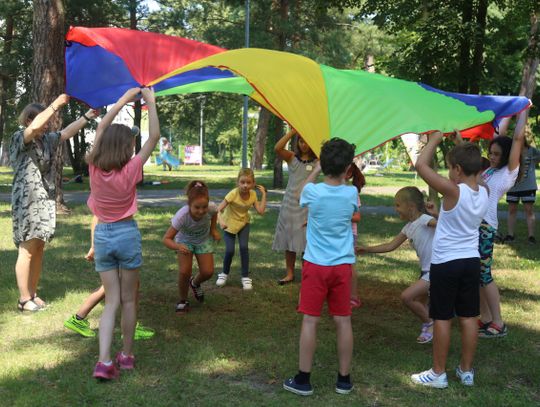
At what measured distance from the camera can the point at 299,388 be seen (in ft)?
12.6

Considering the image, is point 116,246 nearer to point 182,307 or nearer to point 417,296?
point 182,307

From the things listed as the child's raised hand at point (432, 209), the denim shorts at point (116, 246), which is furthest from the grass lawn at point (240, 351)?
the child's raised hand at point (432, 209)

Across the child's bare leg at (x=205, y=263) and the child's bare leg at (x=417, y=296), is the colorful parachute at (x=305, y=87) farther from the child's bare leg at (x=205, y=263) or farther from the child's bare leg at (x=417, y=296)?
the child's bare leg at (x=205, y=263)

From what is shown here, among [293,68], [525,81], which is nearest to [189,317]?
[293,68]

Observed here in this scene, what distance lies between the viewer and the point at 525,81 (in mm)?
20062

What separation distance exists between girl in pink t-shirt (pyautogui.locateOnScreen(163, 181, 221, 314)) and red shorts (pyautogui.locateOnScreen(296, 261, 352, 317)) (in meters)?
1.76

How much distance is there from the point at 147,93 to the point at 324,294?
187 centimetres

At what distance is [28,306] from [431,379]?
11.8 ft

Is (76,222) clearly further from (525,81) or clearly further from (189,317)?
(525,81)

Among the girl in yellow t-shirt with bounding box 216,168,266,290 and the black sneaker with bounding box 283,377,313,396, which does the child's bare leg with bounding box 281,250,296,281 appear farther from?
the black sneaker with bounding box 283,377,313,396

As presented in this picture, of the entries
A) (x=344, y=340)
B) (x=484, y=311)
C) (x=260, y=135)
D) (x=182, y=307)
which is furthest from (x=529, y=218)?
(x=260, y=135)

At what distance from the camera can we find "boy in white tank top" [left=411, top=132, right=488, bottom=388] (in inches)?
154

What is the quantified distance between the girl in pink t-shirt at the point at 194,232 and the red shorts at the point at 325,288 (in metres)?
1.76

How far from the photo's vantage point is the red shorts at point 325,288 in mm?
3799
